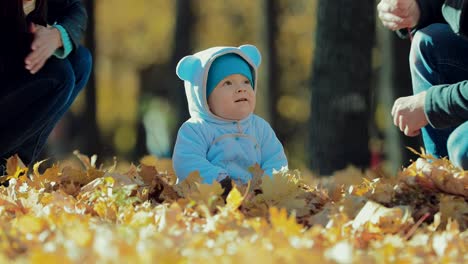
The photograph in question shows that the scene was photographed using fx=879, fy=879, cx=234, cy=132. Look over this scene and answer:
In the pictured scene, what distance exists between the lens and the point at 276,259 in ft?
5.83

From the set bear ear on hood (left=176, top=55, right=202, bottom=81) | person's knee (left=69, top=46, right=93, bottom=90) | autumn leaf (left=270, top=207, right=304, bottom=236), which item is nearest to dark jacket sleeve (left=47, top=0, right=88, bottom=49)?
person's knee (left=69, top=46, right=93, bottom=90)

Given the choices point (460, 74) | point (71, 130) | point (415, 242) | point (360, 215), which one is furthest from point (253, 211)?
point (71, 130)

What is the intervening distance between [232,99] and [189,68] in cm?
27

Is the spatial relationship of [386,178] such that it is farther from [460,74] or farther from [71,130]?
[71,130]

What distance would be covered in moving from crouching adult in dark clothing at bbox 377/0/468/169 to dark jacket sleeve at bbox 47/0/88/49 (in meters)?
1.57

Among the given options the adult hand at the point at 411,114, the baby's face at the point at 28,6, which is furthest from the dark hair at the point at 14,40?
the adult hand at the point at 411,114

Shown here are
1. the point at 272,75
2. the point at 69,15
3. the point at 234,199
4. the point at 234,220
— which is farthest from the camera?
the point at 272,75

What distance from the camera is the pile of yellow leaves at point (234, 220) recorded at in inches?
74.6

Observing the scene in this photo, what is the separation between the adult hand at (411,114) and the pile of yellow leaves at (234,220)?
0.62 feet

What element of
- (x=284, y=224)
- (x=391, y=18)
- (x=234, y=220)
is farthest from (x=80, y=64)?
(x=284, y=224)

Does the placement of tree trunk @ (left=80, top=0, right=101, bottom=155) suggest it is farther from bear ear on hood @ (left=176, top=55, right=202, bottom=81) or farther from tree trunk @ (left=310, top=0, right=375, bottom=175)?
bear ear on hood @ (left=176, top=55, right=202, bottom=81)

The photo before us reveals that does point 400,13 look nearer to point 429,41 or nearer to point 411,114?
point 429,41

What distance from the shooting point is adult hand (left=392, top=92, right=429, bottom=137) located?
355cm

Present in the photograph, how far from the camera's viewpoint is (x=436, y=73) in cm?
409
